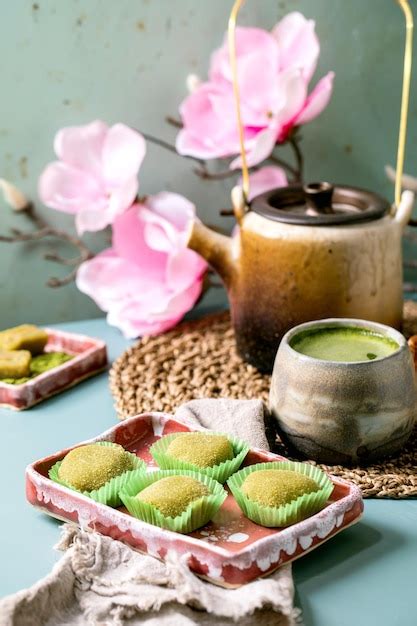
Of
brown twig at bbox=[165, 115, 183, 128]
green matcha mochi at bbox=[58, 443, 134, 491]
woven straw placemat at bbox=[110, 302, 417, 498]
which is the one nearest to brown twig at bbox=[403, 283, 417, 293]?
woven straw placemat at bbox=[110, 302, 417, 498]

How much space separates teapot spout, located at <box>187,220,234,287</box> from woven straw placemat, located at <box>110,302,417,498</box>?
0.09m

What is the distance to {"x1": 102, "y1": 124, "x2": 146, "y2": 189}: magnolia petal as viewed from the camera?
1112 mm

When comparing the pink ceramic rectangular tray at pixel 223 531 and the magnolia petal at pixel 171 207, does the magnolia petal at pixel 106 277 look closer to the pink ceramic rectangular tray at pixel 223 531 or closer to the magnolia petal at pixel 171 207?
the magnolia petal at pixel 171 207

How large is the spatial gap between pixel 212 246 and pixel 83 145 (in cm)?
22

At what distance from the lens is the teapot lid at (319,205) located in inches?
37.3

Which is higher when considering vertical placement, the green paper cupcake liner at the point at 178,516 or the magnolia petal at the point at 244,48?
the magnolia petal at the point at 244,48

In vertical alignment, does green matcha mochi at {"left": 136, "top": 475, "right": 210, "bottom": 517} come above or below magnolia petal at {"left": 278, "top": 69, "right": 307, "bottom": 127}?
below

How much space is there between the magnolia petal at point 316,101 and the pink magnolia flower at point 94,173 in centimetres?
19

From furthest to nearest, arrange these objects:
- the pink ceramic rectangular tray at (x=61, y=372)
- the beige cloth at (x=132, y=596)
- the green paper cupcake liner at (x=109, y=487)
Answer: the pink ceramic rectangular tray at (x=61, y=372)
the green paper cupcake liner at (x=109, y=487)
the beige cloth at (x=132, y=596)

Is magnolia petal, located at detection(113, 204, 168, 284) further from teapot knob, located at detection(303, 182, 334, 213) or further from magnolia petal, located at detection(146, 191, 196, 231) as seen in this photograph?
teapot knob, located at detection(303, 182, 334, 213)

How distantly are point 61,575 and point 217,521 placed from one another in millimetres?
128

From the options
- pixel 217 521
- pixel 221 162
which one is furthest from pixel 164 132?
pixel 217 521

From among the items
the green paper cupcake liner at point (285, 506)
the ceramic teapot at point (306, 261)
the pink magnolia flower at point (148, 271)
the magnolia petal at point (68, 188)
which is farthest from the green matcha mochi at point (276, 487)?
the magnolia petal at point (68, 188)

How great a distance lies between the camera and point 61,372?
98 cm
